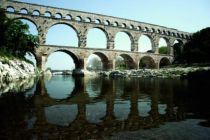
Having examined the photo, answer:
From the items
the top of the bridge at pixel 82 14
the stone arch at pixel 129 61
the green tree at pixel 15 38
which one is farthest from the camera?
the stone arch at pixel 129 61

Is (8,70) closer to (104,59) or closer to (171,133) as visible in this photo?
(171,133)

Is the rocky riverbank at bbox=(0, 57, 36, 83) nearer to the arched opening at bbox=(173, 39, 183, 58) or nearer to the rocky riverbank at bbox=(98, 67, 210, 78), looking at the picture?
the rocky riverbank at bbox=(98, 67, 210, 78)

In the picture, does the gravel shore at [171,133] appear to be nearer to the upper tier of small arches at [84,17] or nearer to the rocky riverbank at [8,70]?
the rocky riverbank at [8,70]

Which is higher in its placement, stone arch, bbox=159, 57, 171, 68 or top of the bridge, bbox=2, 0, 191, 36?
top of the bridge, bbox=2, 0, 191, 36

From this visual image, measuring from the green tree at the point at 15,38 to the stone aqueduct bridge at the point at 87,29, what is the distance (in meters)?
5.38

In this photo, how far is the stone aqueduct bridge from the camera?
49.4m

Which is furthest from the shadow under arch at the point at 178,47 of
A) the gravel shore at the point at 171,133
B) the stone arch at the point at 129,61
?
the gravel shore at the point at 171,133

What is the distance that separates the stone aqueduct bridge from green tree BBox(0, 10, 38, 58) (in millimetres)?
5382

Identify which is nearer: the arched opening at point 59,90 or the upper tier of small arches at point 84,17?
the arched opening at point 59,90

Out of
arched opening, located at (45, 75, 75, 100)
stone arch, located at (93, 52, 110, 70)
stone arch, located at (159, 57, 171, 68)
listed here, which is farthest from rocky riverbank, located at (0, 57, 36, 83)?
stone arch, located at (159, 57, 171, 68)

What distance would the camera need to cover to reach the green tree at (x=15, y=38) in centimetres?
3269

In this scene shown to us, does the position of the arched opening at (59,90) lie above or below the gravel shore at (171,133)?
above

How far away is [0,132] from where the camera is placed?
5.86m

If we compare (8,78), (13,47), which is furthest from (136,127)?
(13,47)
